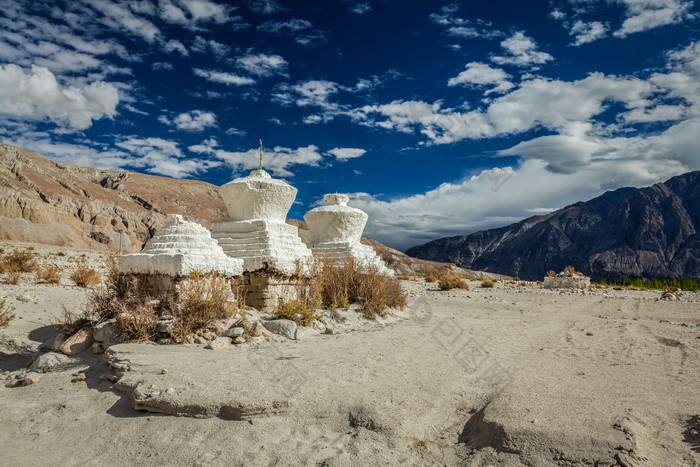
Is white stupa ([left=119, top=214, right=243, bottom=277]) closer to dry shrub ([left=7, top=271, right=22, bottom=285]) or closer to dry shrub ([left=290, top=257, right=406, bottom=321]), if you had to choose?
dry shrub ([left=290, top=257, right=406, bottom=321])

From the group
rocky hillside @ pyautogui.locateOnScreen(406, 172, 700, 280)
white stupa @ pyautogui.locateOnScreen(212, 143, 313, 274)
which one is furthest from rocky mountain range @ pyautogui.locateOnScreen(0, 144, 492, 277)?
rocky hillside @ pyautogui.locateOnScreen(406, 172, 700, 280)

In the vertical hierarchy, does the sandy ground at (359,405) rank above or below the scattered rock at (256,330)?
below

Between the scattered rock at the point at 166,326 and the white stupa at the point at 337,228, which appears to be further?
the white stupa at the point at 337,228

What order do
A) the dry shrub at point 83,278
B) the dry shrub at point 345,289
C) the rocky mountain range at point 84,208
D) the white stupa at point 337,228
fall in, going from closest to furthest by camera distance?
the dry shrub at point 345,289 < the dry shrub at point 83,278 < the white stupa at point 337,228 < the rocky mountain range at point 84,208

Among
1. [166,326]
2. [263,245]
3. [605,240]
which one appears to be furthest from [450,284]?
[605,240]

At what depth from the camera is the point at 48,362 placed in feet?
16.1

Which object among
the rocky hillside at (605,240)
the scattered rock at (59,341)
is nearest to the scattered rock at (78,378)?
the scattered rock at (59,341)

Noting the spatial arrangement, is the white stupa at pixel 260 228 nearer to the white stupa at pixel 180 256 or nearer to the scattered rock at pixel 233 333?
the white stupa at pixel 180 256

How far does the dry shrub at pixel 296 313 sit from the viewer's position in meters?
6.43

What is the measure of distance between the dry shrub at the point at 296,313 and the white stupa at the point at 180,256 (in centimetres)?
93

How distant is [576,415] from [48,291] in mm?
11700

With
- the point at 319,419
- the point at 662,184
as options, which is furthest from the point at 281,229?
the point at 662,184

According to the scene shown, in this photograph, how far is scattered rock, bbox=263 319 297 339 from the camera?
6.00 meters

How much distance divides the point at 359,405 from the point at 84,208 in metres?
56.8
